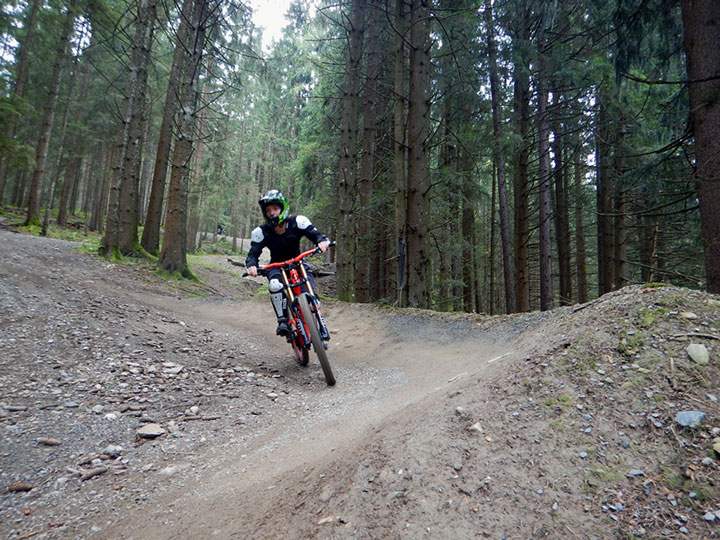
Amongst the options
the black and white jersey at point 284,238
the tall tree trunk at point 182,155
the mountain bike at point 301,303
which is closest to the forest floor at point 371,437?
the mountain bike at point 301,303

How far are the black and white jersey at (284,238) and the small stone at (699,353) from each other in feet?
13.4

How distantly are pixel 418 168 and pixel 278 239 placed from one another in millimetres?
4232

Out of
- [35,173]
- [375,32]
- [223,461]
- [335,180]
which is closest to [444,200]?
[335,180]

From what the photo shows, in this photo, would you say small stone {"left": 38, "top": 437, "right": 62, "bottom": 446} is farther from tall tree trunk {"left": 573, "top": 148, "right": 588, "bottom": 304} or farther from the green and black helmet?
tall tree trunk {"left": 573, "top": 148, "right": 588, "bottom": 304}

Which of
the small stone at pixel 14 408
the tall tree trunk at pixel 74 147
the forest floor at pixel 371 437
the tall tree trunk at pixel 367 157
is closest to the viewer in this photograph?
the forest floor at pixel 371 437

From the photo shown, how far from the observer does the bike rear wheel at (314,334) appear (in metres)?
4.43

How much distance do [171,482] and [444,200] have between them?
1215 cm

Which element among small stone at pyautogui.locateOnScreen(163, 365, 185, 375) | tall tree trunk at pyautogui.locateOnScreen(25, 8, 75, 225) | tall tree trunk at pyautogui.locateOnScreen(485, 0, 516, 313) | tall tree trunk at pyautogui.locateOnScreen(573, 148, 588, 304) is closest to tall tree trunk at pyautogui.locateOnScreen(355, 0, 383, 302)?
tall tree trunk at pyautogui.locateOnScreen(485, 0, 516, 313)

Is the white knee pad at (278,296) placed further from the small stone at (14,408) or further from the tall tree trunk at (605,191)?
the tall tree trunk at (605,191)

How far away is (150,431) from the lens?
3154mm

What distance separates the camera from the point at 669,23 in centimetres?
645

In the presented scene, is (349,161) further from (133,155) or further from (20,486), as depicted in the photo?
(20,486)

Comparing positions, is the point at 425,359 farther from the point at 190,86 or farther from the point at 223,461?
the point at 190,86

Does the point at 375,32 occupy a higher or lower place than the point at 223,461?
higher
